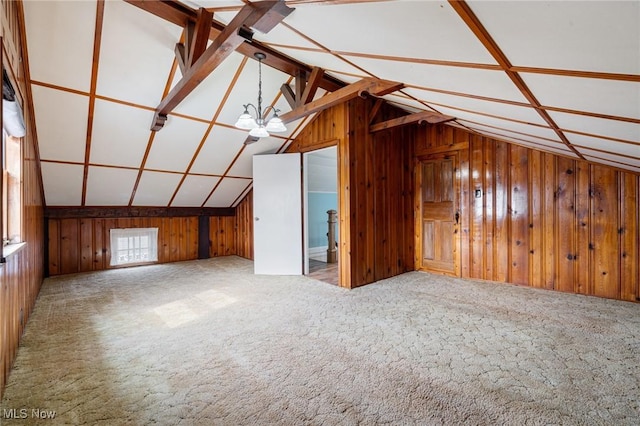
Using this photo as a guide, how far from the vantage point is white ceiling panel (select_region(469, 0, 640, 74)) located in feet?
2.64

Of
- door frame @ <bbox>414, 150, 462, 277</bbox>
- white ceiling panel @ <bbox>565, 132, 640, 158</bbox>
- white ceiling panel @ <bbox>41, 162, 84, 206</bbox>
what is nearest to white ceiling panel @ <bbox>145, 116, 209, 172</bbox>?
white ceiling panel @ <bbox>41, 162, 84, 206</bbox>

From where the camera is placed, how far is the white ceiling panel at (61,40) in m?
2.16

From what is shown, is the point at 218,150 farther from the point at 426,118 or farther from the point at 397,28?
the point at 397,28

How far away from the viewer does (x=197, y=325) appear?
8.04 ft

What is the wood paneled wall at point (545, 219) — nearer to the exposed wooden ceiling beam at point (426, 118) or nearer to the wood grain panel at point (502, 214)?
the wood grain panel at point (502, 214)

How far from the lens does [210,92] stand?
3.26m

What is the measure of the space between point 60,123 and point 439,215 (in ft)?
16.2

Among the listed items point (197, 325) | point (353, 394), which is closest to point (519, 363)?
point (353, 394)

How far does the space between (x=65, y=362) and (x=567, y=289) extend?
4763mm

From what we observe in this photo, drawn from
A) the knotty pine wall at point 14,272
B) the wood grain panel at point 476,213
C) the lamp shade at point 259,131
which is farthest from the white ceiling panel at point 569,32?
the wood grain panel at point 476,213

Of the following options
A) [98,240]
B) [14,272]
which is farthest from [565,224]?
[98,240]

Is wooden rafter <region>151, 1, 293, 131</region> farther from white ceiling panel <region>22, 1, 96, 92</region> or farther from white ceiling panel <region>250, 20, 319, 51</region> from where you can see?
white ceiling panel <region>22, 1, 96, 92</region>

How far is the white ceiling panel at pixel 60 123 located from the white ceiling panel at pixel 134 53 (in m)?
0.35

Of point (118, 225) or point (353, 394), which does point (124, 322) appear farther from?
point (118, 225)
